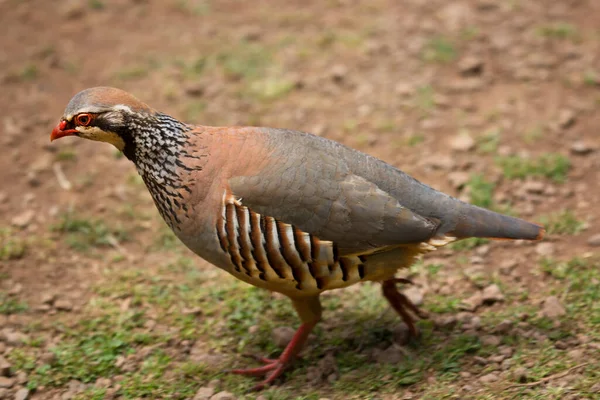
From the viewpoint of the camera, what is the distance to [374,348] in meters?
4.27

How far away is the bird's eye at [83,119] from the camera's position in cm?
387

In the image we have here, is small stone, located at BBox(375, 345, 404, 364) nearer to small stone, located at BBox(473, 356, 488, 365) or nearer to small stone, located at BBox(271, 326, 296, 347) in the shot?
small stone, located at BBox(473, 356, 488, 365)

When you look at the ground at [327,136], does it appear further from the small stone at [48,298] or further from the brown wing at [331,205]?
the brown wing at [331,205]

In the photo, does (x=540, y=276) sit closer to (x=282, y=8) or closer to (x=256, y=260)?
(x=256, y=260)

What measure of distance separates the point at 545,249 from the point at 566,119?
1.53 metres

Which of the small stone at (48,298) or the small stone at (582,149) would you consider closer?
the small stone at (48,298)

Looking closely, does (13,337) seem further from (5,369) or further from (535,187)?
(535,187)

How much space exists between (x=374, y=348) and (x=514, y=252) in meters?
1.20

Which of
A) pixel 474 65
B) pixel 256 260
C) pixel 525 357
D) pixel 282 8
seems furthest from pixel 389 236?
pixel 282 8

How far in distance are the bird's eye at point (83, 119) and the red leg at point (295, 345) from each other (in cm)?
143

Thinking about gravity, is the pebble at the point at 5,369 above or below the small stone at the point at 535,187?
below

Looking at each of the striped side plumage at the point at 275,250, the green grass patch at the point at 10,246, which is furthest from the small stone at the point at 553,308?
the green grass patch at the point at 10,246

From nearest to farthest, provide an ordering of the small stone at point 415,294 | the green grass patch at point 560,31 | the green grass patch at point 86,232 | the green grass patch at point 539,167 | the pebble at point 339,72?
1. the small stone at point 415,294
2. the green grass patch at point 86,232
3. the green grass patch at point 539,167
4. the pebble at point 339,72
5. the green grass patch at point 560,31

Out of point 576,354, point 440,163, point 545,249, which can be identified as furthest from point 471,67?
point 576,354
